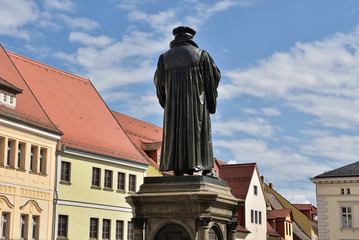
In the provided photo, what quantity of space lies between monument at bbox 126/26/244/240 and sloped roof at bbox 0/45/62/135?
18894 millimetres

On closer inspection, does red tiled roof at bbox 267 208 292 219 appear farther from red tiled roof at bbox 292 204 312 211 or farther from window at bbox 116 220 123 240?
window at bbox 116 220 123 240

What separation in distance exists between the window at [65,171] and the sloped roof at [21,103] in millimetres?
1850

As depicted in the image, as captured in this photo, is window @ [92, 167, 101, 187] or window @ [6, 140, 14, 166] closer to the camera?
window @ [6, 140, 14, 166]

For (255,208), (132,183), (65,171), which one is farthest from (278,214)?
(65,171)

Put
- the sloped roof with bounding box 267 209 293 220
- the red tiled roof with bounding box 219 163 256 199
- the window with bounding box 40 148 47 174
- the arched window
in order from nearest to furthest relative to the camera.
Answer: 1. the arched window
2. the window with bounding box 40 148 47 174
3. the red tiled roof with bounding box 219 163 256 199
4. the sloped roof with bounding box 267 209 293 220

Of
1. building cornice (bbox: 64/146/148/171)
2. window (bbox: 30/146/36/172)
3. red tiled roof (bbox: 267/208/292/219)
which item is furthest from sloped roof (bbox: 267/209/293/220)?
window (bbox: 30/146/36/172)

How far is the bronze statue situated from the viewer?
1123 centimetres

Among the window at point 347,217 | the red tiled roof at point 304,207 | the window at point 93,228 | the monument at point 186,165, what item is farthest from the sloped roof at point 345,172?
the monument at point 186,165

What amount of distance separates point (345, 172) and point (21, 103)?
25.2 m

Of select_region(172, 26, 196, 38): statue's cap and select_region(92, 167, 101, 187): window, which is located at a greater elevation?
select_region(92, 167, 101, 187): window

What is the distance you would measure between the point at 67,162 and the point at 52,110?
3351 millimetres

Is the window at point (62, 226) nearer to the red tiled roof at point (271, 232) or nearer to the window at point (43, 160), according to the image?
the window at point (43, 160)

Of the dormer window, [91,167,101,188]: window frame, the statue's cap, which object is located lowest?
the statue's cap

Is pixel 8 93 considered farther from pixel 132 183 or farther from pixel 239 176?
pixel 239 176
